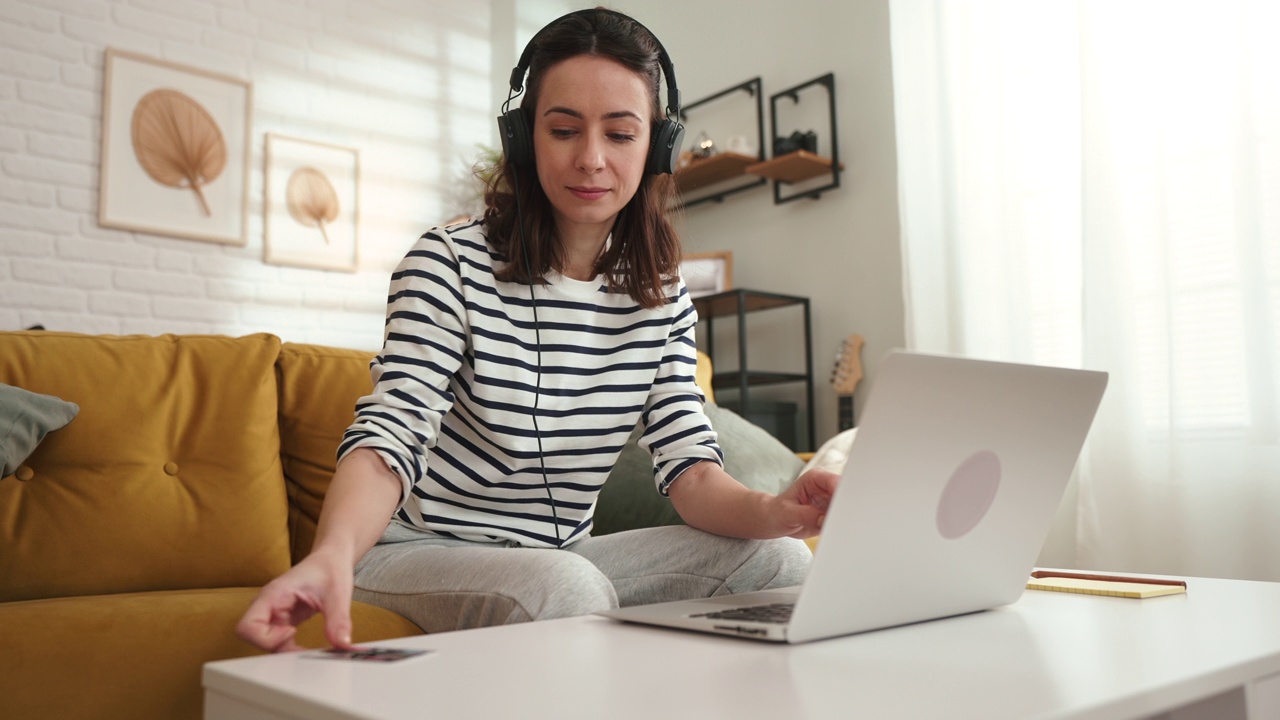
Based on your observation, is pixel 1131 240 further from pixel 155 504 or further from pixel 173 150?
pixel 173 150

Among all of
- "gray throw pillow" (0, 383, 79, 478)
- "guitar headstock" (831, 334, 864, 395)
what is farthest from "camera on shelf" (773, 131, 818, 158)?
"gray throw pillow" (0, 383, 79, 478)

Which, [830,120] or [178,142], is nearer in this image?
[830,120]

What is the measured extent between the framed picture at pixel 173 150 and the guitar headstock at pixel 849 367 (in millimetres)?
2296

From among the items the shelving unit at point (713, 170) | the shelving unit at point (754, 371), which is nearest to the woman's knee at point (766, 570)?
the shelving unit at point (754, 371)

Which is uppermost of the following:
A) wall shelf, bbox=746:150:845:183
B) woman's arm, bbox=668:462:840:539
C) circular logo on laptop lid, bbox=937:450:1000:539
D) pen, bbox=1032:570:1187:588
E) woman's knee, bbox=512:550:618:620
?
wall shelf, bbox=746:150:845:183

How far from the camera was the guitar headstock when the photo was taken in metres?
3.12

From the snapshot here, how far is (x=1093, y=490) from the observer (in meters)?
2.38

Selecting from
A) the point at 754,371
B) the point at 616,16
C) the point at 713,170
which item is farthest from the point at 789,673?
the point at 713,170

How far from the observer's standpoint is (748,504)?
104 cm

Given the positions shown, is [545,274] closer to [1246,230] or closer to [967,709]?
[967,709]

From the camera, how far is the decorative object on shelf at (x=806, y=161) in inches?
128

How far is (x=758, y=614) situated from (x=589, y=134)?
630mm

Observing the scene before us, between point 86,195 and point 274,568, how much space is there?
99.3 inches

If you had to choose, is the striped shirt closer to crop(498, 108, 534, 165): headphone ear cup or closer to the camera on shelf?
crop(498, 108, 534, 165): headphone ear cup
